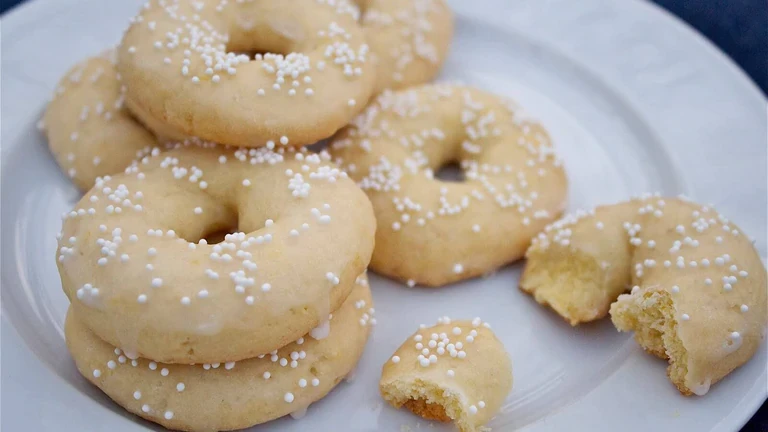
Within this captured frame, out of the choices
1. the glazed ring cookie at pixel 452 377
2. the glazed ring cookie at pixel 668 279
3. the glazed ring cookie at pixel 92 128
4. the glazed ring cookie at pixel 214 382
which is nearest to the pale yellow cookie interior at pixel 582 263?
the glazed ring cookie at pixel 668 279

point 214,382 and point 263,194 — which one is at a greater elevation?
point 263,194

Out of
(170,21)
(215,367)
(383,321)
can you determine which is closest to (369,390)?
(383,321)

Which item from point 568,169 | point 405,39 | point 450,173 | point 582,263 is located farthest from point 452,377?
point 405,39

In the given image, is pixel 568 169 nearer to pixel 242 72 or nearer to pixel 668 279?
pixel 668 279

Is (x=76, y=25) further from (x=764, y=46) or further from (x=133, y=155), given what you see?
(x=764, y=46)

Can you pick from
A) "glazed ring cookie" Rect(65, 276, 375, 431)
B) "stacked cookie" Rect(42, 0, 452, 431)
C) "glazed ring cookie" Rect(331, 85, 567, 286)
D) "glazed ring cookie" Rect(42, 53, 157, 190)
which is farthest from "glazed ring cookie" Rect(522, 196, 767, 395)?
"glazed ring cookie" Rect(42, 53, 157, 190)

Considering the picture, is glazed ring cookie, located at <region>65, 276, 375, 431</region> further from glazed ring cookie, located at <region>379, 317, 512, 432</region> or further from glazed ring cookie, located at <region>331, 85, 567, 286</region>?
glazed ring cookie, located at <region>331, 85, 567, 286</region>
